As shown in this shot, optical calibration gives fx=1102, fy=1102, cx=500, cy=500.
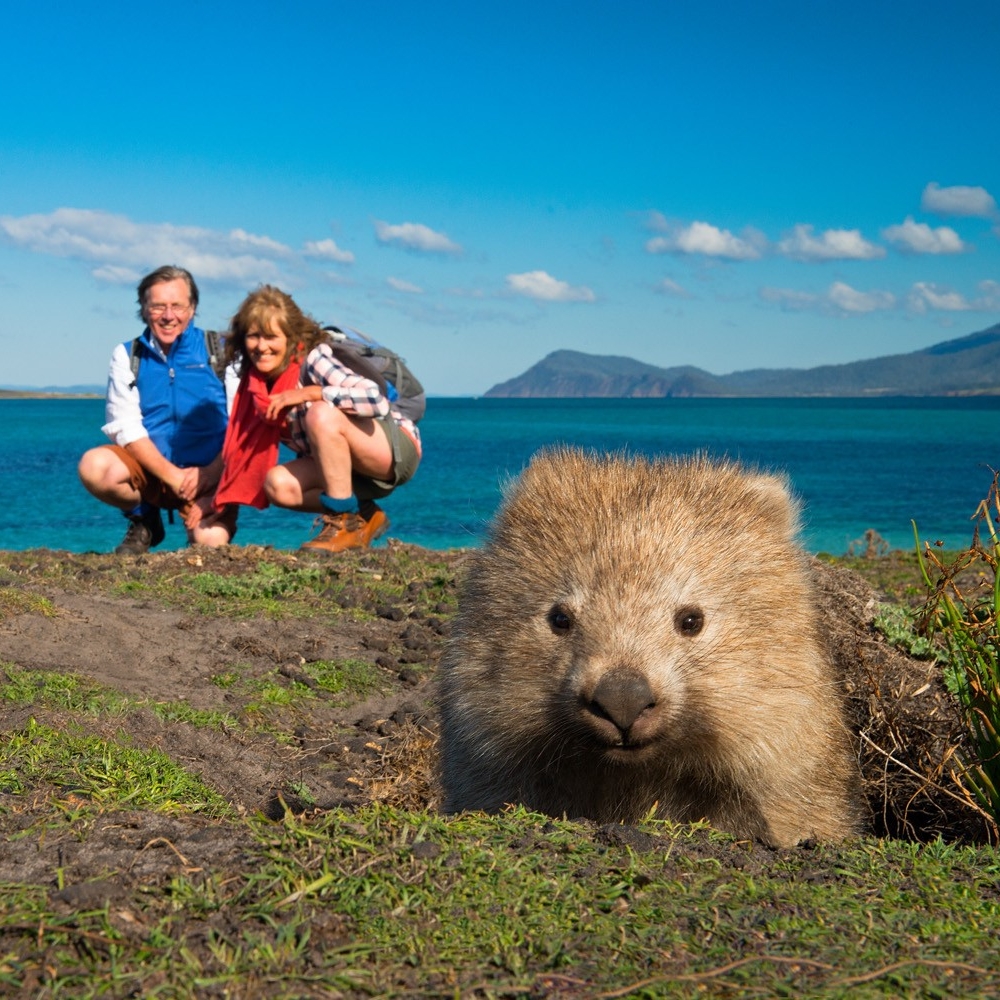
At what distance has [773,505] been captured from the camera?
4145 mm

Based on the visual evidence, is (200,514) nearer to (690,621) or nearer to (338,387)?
(338,387)

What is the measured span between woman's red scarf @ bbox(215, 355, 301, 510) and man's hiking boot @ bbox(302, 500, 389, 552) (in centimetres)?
65

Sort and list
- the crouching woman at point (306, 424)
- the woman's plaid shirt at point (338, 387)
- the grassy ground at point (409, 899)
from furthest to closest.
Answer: the woman's plaid shirt at point (338, 387)
the crouching woman at point (306, 424)
the grassy ground at point (409, 899)

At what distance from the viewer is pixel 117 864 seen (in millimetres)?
2678

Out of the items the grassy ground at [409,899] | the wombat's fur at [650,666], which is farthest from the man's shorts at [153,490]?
the wombat's fur at [650,666]

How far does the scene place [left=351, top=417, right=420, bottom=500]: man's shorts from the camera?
10.6 m

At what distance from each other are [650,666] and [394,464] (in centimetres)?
753

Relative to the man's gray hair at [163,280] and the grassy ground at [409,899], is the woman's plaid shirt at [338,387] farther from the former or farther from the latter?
the grassy ground at [409,899]

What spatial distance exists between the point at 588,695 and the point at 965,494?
4285 cm

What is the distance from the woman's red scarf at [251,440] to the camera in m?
10.1

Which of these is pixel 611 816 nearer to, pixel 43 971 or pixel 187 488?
pixel 43 971

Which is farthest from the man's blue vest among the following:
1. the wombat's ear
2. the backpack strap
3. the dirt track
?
the wombat's ear

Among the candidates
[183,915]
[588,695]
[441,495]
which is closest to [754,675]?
[588,695]

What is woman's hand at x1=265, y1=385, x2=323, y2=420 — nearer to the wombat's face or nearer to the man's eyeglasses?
the man's eyeglasses
